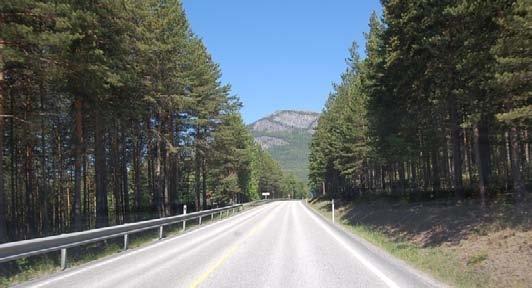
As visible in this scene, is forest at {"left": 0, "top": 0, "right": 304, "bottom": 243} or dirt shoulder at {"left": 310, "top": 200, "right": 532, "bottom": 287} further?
forest at {"left": 0, "top": 0, "right": 304, "bottom": 243}

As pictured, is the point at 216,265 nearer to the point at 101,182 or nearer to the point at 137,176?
the point at 101,182

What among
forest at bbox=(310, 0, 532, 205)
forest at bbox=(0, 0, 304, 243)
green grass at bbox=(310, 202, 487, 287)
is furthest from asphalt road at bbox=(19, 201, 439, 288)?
forest at bbox=(0, 0, 304, 243)

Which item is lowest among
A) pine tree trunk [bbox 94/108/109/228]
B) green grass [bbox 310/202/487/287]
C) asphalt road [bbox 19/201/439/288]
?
green grass [bbox 310/202/487/287]

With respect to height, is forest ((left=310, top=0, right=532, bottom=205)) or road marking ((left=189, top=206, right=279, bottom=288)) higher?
forest ((left=310, top=0, right=532, bottom=205))

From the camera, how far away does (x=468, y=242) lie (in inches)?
610

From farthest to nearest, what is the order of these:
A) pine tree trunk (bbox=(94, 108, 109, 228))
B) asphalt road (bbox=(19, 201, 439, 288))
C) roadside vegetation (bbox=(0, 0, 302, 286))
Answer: pine tree trunk (bbox=(94, 108, 109, 228)) → roadside vegetation (bbox=(0, 0, 302, 286)) → asphalt road (bbox=(19, 201, 439, 288))

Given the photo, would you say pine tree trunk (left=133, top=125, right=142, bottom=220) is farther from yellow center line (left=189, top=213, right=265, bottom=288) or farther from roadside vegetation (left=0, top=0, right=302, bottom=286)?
yellow center line (left=189, top=213, right=265, bottom=288)

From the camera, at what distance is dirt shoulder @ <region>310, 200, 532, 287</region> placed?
1078 cm

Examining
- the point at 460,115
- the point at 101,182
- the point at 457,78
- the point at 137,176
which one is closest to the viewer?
the point at 457,78

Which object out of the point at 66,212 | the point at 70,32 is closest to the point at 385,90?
the point at 70,32

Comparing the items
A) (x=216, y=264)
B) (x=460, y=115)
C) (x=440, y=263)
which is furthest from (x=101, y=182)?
(x=440, y=263)

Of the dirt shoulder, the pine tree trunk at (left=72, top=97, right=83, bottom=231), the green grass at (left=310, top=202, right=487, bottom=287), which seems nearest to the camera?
the green grass at (left=310, top=202, right=487, bottom=287)

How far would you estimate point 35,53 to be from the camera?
1717cm

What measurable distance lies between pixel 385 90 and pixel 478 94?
8119 millimetres
